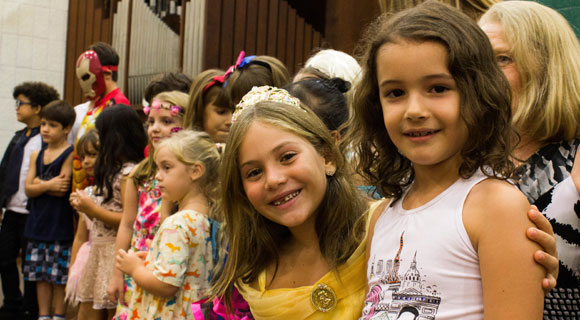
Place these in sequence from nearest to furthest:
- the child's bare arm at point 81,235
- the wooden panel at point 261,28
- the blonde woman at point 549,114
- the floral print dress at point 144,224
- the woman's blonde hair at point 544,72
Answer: the blonde woman at point 549,114 → the woman's blonde hair at point 544,72 → the floral print dress at point 144,224 → the child's bare arm at point 81,235 → the wooden panel at point 261,28

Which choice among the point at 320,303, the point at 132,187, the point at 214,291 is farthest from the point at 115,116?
the point at 320,303

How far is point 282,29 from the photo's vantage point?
5.18m

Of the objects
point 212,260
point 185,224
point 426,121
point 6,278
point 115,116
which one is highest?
point 426,121

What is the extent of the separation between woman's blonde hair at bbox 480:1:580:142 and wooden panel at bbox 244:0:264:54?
11.7 feet

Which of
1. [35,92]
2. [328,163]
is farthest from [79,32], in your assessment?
[328,163]

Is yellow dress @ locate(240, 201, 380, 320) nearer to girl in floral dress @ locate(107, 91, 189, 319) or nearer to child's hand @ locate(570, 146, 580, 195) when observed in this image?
child's hand @ locate(570, 146, 580, 195)

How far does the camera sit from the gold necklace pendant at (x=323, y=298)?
5.13 ft

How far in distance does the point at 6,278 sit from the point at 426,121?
172 inches

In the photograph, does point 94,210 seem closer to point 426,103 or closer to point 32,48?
point 426,103

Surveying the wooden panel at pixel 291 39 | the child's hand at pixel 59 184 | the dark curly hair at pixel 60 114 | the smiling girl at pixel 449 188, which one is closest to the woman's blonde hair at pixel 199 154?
the smiling girl at pixel 449 188

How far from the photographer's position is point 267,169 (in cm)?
160

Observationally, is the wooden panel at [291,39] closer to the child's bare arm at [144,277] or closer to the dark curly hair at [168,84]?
the dark curly hair at [168,84]

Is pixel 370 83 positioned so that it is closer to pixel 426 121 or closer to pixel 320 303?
pixel 426 121

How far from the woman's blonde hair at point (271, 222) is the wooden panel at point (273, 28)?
11.3ft
